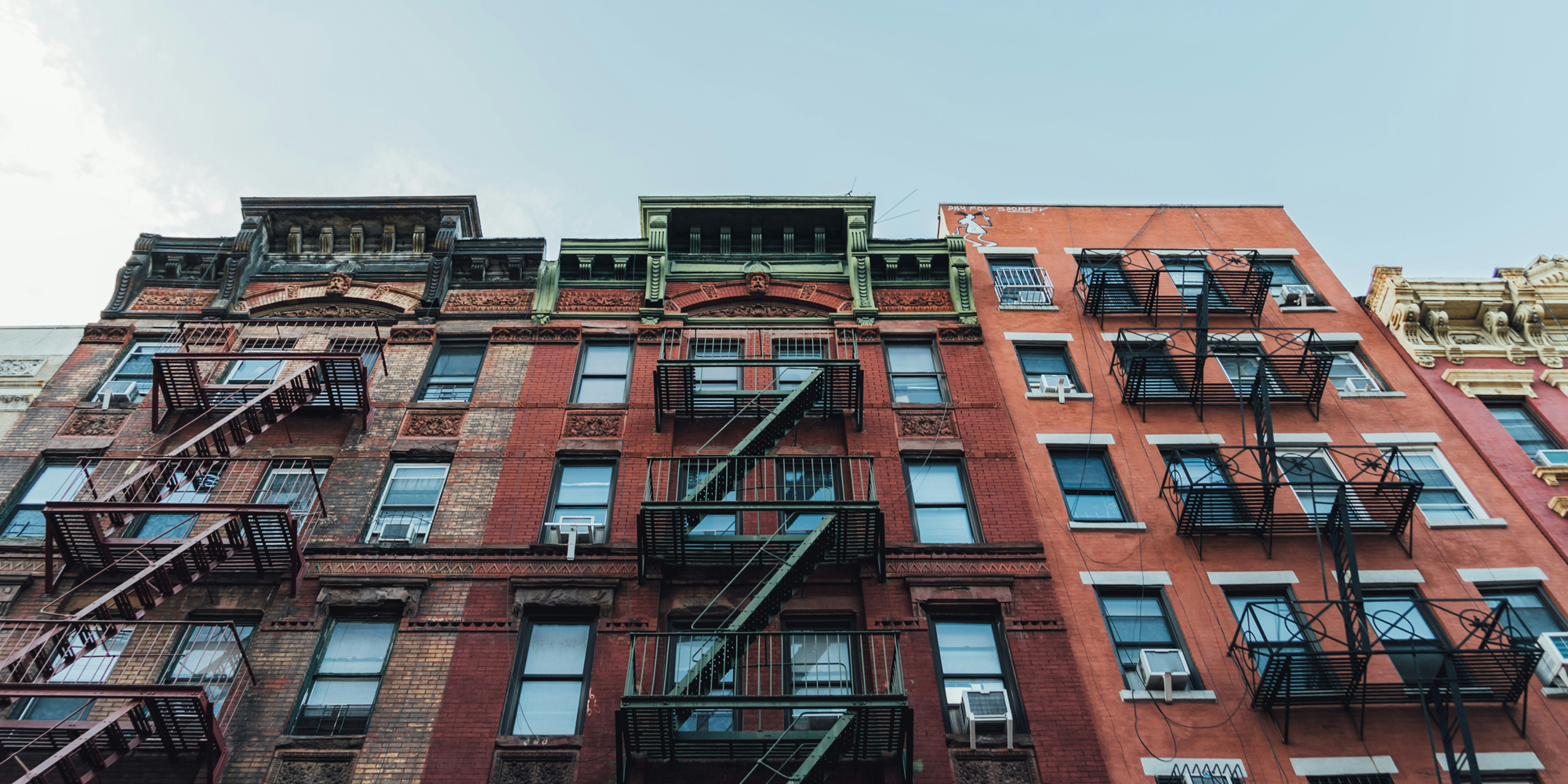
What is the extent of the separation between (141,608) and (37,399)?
6145 millimetres

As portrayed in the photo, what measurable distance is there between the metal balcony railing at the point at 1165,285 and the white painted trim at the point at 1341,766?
31.3 ft

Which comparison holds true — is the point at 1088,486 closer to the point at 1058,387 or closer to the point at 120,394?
the point at 1058,387

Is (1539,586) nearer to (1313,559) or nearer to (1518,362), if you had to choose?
(1313,559)

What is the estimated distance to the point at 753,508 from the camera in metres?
15.3

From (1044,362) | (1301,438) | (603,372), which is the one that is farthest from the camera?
(1044,362)

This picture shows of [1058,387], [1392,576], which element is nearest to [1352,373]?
[1392,576]

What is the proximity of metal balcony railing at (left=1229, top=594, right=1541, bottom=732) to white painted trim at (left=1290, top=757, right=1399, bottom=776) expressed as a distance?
47cm

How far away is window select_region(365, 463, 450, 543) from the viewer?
16688 mm

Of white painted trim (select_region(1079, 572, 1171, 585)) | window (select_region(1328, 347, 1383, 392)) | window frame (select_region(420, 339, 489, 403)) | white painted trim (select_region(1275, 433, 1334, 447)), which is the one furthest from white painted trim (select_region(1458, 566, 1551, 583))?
window frame (select_region(420, 339, 489, 403))

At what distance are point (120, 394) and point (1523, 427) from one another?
25.4m

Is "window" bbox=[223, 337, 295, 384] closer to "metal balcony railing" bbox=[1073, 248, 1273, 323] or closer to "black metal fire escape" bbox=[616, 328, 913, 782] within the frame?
"black metal fire escape" bbox=[616, 328, 913, 782]

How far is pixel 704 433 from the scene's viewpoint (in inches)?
730

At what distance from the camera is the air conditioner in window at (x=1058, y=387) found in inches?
762

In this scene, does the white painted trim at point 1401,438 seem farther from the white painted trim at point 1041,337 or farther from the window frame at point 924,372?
the window frame at point 924,372
